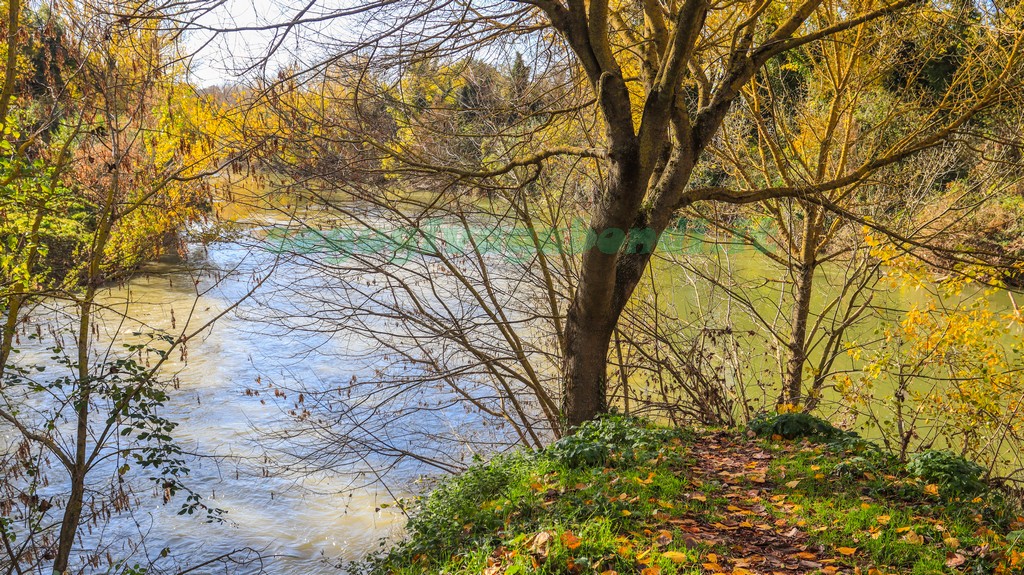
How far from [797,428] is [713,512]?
194cm

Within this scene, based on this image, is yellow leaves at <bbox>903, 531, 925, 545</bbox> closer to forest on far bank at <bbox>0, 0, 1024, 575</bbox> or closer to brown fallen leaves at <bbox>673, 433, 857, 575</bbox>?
brown fallen leaves at <bbox>673, 433, 857, 575</bbox>

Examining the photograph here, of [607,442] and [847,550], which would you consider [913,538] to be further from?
[607,442]

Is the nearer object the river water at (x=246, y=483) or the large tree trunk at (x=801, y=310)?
the river water at (x=246, y=483)

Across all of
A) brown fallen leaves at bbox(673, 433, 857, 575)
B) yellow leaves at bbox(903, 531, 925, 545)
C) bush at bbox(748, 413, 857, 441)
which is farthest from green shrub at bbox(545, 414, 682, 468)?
yellow leaves at bbox(903, 531, 925, 545)

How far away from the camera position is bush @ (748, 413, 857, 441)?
552 centimetres

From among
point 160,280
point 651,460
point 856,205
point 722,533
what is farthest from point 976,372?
point 160,280

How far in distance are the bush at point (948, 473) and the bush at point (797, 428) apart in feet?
3.05

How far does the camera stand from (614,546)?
337cm

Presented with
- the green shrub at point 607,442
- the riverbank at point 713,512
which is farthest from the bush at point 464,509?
the green shrub at point 607,442

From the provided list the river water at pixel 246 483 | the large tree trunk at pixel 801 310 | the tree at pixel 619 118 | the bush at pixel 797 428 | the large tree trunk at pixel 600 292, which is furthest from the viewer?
the large tree trunk at pixel 801 310

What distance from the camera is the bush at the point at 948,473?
166 inches

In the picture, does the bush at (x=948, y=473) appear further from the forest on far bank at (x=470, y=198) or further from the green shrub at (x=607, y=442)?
the green shrub at (x=607, y=442)

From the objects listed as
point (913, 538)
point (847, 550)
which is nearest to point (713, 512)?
point (847, 550)

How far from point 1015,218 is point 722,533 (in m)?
11.2
